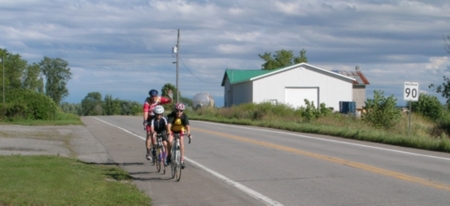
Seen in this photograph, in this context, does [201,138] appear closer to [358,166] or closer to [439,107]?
[358,166]

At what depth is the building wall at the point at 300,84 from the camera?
62.9 metres

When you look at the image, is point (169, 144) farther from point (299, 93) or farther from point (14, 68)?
point (14, 68)

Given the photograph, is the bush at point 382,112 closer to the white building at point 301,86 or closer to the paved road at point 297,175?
the paved road at point 297,175

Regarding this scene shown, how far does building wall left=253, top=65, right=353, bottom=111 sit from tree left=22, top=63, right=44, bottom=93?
42.2 m

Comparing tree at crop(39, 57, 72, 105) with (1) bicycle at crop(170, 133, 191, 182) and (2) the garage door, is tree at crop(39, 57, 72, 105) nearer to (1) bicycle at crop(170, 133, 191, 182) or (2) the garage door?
(2) the garage door

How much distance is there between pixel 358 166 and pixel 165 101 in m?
5.09

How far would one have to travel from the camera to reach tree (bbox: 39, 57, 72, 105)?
9331cm

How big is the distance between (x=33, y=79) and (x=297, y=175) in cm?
8499

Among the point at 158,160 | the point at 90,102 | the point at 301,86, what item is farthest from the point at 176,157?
the point at 90,102

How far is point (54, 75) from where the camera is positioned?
309 feet

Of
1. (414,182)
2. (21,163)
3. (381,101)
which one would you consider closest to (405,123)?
(381,101)

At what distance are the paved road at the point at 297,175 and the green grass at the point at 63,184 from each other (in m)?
0.49

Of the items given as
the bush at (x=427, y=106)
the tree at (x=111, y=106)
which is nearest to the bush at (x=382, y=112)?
the bush at (x=427, y=106)

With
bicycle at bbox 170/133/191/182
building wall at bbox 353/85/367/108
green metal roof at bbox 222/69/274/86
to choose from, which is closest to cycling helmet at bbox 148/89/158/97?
bicycle at bbox 170/133/191/182
